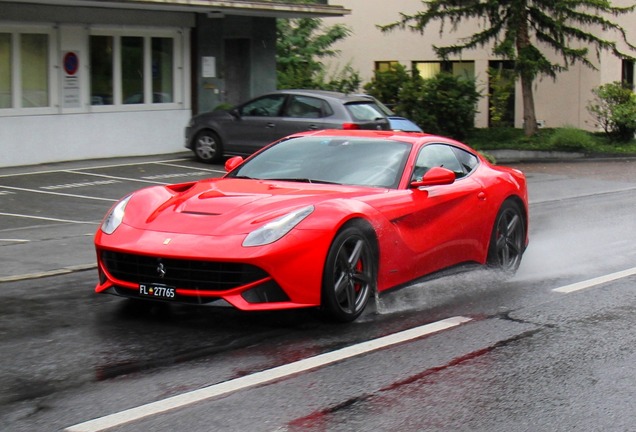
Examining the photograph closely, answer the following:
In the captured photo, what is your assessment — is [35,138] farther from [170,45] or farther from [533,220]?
[533,220]

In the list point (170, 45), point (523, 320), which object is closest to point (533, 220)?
point (523, 320)

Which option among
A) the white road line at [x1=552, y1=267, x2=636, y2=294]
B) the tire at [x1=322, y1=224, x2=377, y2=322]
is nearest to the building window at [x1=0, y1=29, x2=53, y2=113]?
the white road line at [x1=552, y1=267, x2=636, y2=294]

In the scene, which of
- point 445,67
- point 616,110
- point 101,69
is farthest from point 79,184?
point 445,67

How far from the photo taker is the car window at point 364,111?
2042 cm

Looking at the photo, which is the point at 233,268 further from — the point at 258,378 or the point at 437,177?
the point at 437,177

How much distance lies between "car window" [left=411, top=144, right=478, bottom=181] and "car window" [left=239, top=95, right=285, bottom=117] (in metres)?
11.6

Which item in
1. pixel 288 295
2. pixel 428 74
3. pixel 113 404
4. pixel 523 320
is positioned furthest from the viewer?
pixel 428 74

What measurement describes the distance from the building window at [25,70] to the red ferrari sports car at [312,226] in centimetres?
1211

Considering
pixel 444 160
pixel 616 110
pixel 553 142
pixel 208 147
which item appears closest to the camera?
pixel 444 160

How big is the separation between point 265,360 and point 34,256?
4.67 m

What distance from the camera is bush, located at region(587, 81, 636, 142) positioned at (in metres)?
28.0

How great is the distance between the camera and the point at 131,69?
2258 centimetres

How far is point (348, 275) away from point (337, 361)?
1.17 meters

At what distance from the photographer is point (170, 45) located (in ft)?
76.9
